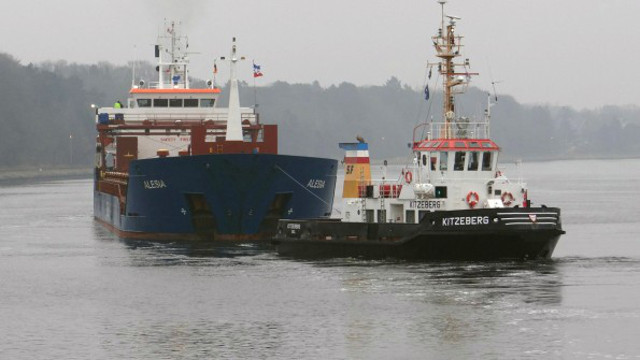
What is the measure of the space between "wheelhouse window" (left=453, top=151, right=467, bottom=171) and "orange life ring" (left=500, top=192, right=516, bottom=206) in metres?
1.95

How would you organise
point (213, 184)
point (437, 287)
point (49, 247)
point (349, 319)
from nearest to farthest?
point (349, 319) → point (437, 287) → point (213, 184) → point (49, 247)

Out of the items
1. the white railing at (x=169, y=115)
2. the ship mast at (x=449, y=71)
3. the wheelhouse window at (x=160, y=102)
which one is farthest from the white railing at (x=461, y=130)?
the wheelhouse window at (x=160, y=102)

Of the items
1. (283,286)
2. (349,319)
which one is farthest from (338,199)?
(349,319)

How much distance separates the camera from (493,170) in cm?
4712

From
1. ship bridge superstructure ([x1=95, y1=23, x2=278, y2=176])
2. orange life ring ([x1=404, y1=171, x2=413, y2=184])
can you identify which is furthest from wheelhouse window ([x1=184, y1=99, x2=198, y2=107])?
orange life ring ([x1=404, y1=171, x2=413, y2=184])

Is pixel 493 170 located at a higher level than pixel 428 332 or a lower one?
higher

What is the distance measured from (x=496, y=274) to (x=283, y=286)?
25.4ft

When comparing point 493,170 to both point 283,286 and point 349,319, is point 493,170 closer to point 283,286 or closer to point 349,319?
point 283,286

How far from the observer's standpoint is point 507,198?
46.3 m

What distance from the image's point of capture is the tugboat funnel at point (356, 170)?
4981 centimetres

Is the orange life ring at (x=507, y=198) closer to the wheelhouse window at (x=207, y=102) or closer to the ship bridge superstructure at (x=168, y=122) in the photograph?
the ship bridge superstructure at (x=168, y=122)

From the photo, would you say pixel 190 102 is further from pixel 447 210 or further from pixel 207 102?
pixel 447 210

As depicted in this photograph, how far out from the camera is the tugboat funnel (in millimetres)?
49812

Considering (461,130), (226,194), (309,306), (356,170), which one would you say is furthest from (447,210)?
(226,194)
